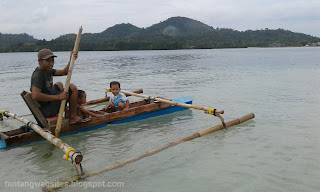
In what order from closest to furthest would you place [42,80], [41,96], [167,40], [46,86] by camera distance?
1. [41,96]
2. [42,80]
3. [46,86]
4. [167,40]

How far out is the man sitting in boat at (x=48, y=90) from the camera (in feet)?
17.8

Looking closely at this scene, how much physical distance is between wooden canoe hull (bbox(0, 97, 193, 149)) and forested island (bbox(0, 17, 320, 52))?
83.8m

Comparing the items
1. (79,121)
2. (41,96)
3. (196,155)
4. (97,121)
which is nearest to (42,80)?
(41,96)

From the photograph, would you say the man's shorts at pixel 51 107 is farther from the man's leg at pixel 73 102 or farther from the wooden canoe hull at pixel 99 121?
the wooden canoe hull at pixel 99 121

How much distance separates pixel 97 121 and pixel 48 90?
4.81 feet

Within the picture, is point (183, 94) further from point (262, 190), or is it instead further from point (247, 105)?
point (262, 190)

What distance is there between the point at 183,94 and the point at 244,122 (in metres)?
5.19

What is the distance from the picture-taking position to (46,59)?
17.9 feet

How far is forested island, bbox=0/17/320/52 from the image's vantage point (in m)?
96.9

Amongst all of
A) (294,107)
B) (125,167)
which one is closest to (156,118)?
(125,167)

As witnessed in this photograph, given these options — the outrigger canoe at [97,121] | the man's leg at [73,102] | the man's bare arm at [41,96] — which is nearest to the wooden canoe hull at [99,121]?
the outrigger canoe at [97,121]

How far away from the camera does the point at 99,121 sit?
271 inches

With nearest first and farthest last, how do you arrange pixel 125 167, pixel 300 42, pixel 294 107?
1. pixel 125 167
2. pixel 294 107
3. pixel 300 42

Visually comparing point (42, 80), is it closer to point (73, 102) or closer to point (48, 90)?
point (48, 90)
